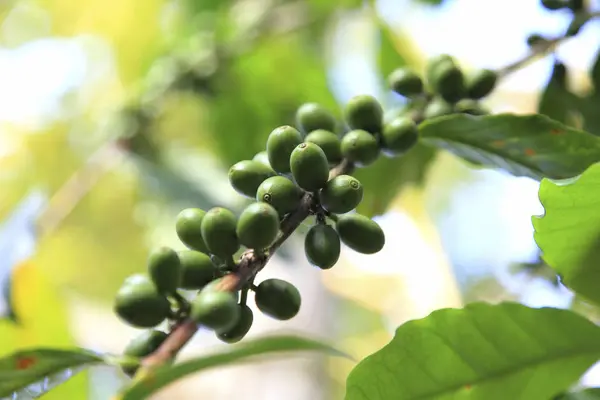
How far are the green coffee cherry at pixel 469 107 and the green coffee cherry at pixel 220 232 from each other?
314 mm

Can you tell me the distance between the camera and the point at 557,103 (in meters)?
0.76

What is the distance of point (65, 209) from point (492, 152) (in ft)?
2.59

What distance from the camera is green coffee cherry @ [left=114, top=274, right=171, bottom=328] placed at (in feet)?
1.36

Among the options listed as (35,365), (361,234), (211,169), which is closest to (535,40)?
(361,234)

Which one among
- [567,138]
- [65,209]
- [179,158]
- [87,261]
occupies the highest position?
[567,138]

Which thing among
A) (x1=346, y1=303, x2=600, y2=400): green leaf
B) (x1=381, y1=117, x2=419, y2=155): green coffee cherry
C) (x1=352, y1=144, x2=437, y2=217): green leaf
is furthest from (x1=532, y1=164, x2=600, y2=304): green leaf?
(x1=352, y1=144, x2=437, y2=217): green leaf

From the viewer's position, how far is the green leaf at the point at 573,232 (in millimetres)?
445

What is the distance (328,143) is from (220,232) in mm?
142

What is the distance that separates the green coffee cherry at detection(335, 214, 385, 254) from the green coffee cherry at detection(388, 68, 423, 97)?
0.71 feet

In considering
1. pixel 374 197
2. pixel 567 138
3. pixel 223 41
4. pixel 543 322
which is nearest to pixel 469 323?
pixel 543 322

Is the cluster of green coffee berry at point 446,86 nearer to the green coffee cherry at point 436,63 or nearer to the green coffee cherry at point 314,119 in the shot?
the green coffee cherry at point 436,63

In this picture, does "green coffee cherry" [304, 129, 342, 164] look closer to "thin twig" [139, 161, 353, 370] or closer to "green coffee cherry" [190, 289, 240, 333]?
"thin twig" [139, 161, 353, 370]

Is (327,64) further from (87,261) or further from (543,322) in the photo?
(543,322)

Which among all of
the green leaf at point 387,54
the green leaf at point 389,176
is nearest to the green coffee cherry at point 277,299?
the green leaf at point 389,176
